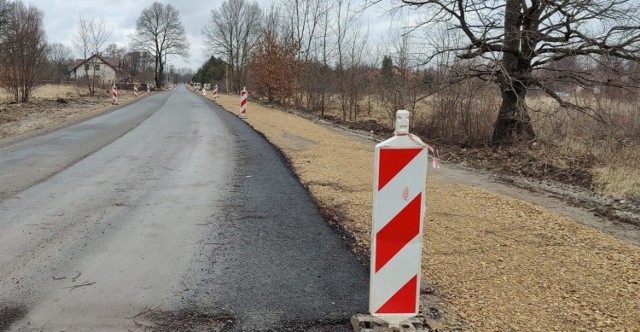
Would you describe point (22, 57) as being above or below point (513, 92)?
above

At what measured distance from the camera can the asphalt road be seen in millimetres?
3277

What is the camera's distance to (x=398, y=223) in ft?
9.86

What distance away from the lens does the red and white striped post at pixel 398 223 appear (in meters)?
2.94

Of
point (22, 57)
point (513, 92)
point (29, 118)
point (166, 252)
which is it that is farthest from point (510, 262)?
point (22, 57)

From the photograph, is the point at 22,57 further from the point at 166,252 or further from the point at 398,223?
the point at 398,223

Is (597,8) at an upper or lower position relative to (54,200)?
upper

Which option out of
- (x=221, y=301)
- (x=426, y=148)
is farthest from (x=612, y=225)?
(x=221, y=301)

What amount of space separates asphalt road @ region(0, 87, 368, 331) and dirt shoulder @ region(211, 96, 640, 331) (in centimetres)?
66

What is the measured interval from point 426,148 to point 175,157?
7989mm

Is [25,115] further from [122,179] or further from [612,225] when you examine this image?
[612,225]

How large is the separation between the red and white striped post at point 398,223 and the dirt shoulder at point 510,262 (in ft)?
1.24

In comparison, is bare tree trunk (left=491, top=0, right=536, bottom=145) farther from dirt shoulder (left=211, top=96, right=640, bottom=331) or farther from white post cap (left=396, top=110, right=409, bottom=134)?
white post cap (left=396, top=110, right=409, bottom=134)

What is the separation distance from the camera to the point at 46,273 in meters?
3.90

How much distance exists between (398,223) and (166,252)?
2516 millimetres
